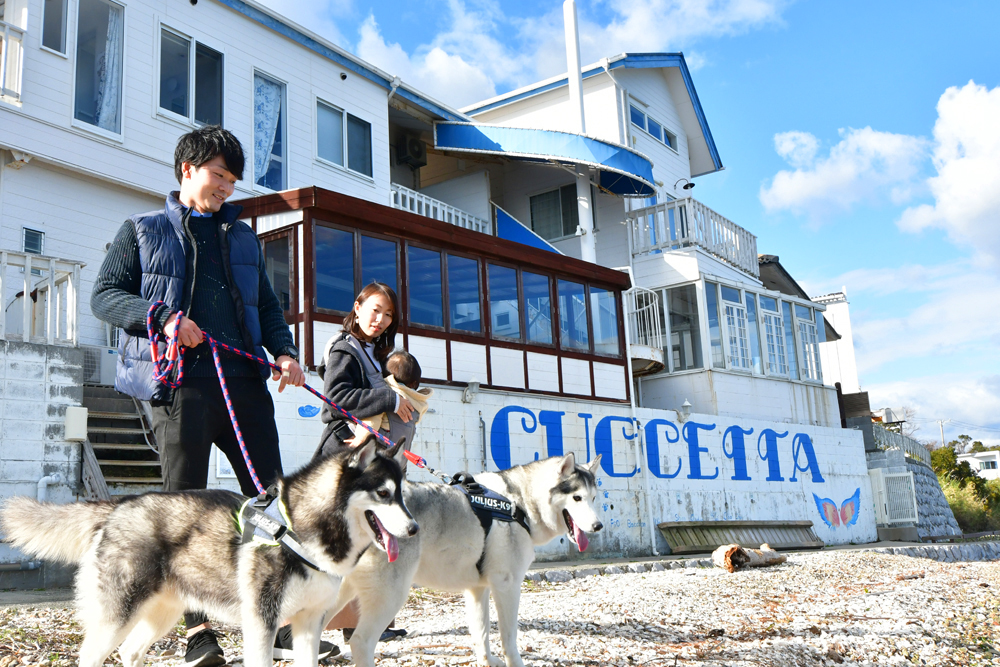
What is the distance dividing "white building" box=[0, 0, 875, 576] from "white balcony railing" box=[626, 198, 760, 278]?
6cm

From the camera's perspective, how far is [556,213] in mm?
21031

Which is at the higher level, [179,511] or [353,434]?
[353,434]

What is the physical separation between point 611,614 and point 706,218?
1583 centimetres

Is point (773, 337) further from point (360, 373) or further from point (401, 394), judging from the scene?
point (360, 373)

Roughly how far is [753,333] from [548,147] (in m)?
6.99

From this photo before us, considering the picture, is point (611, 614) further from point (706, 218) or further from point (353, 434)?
point (706, 218)

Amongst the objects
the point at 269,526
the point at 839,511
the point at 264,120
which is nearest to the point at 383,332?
the point at 269,526

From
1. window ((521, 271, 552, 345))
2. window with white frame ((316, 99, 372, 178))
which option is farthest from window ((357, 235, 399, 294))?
window with white frame ((316, 99, 372, 178))

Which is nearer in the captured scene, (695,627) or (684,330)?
(695,627)

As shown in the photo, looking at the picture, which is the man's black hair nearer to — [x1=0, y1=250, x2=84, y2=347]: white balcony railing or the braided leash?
the braided leash

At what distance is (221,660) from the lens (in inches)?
140

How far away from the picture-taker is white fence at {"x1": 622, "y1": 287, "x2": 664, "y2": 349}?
19.3 meters

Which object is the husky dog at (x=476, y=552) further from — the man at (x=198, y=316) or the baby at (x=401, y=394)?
the man at (x=198, y=316)

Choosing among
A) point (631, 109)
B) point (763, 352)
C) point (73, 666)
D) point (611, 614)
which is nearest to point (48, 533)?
point (73, 666)
